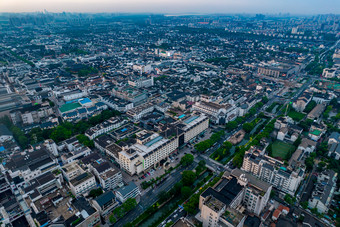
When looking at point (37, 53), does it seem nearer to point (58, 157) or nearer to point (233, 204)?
point (58, 157)

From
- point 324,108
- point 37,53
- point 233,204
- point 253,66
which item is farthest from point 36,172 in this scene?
point 37,53

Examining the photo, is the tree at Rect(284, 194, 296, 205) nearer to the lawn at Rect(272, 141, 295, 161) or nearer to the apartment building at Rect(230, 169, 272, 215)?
the apartment building at Rect(230, 169, 272, 215)

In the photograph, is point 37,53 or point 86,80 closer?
point 86,80

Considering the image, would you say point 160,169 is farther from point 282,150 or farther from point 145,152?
point 282,150

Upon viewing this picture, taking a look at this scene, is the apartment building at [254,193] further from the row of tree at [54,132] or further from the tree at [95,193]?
the row of tree at [54,132]

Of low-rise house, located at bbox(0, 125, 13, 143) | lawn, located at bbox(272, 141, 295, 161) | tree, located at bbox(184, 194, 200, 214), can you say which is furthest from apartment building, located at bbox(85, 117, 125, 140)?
lawn, located at bbox(272, 141, 295, 161)

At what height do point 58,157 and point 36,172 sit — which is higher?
point 36,172

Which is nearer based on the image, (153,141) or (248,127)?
(153,141)

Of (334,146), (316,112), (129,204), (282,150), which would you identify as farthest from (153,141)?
(316,112)
